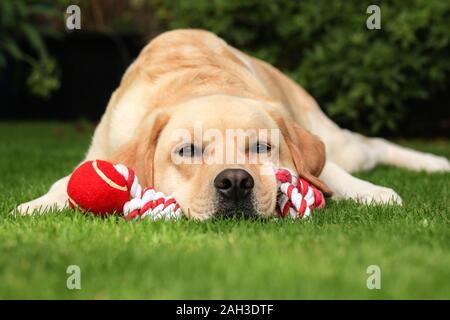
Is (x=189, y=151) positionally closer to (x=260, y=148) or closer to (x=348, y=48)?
(x=260, y=148)

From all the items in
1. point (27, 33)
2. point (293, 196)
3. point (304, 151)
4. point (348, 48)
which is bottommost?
point (293, 196)

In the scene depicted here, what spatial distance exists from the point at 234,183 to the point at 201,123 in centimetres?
50

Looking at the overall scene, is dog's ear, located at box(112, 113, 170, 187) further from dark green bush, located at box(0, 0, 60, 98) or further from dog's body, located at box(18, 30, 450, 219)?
dark green bush, located at box(0, 0, 60, 98)

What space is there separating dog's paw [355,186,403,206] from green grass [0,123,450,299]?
0.46 ft

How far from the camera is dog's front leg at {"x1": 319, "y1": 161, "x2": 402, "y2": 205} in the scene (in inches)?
156

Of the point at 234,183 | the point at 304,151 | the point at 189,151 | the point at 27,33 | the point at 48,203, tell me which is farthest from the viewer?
the point at 27,33

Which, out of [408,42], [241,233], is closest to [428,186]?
[241,233]

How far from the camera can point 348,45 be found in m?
8.15

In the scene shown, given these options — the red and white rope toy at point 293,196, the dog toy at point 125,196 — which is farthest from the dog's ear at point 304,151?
the dog toy at point 125,196

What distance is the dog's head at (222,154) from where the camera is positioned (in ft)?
10.6

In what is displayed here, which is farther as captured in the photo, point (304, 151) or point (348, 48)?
point (348, 48)

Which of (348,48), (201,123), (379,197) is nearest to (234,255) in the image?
(201,123)

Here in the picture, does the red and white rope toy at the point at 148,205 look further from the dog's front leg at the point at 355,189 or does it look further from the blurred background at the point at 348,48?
the blurred background at the point at 348,48
